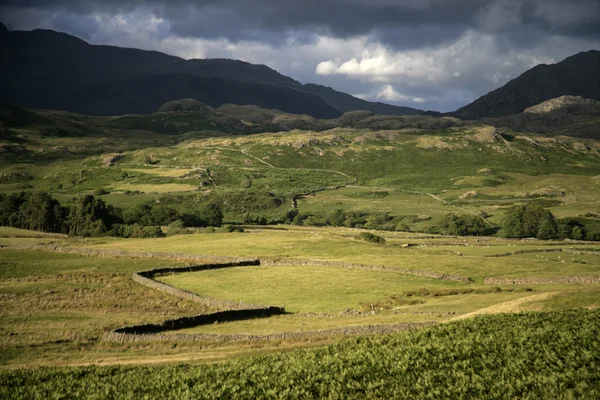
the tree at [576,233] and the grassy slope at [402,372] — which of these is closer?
the grassy slope at [402,372]

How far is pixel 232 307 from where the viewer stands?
63.3 m

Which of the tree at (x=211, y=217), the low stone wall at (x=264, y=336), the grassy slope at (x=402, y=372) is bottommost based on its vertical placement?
the tree at (x=211, y=217)

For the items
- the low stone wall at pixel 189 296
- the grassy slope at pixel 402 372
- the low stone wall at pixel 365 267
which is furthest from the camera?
the low stone wall at pixel 365 267

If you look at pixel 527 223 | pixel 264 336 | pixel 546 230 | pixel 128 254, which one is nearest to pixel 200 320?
pixel 264 336

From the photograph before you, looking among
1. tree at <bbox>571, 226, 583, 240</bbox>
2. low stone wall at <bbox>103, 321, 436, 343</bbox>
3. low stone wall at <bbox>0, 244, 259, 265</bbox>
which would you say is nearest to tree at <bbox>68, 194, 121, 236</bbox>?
low stone wall at <bbox>0, 244, 259, 265</bbox>

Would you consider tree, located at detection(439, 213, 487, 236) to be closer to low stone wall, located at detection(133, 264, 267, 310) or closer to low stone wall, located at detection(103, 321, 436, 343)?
low stone wall, located at detection(133, 264, 267, 310)

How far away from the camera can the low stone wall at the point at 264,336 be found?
45.6m

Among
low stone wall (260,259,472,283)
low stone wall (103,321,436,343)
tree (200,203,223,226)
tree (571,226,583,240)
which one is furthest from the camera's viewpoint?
tree (200,203,223,226)

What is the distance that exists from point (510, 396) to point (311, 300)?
44.2 meters

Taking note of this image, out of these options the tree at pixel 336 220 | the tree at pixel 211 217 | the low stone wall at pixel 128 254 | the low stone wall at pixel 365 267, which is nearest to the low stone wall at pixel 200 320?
the low stone wall at pixel 365 267

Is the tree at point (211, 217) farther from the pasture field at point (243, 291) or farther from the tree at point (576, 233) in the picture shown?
the tree at point (576, 233)

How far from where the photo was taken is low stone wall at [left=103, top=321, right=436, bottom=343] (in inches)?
1795

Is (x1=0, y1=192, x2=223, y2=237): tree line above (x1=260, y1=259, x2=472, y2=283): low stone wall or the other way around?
the other way around

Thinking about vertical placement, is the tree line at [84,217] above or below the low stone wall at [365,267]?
below
